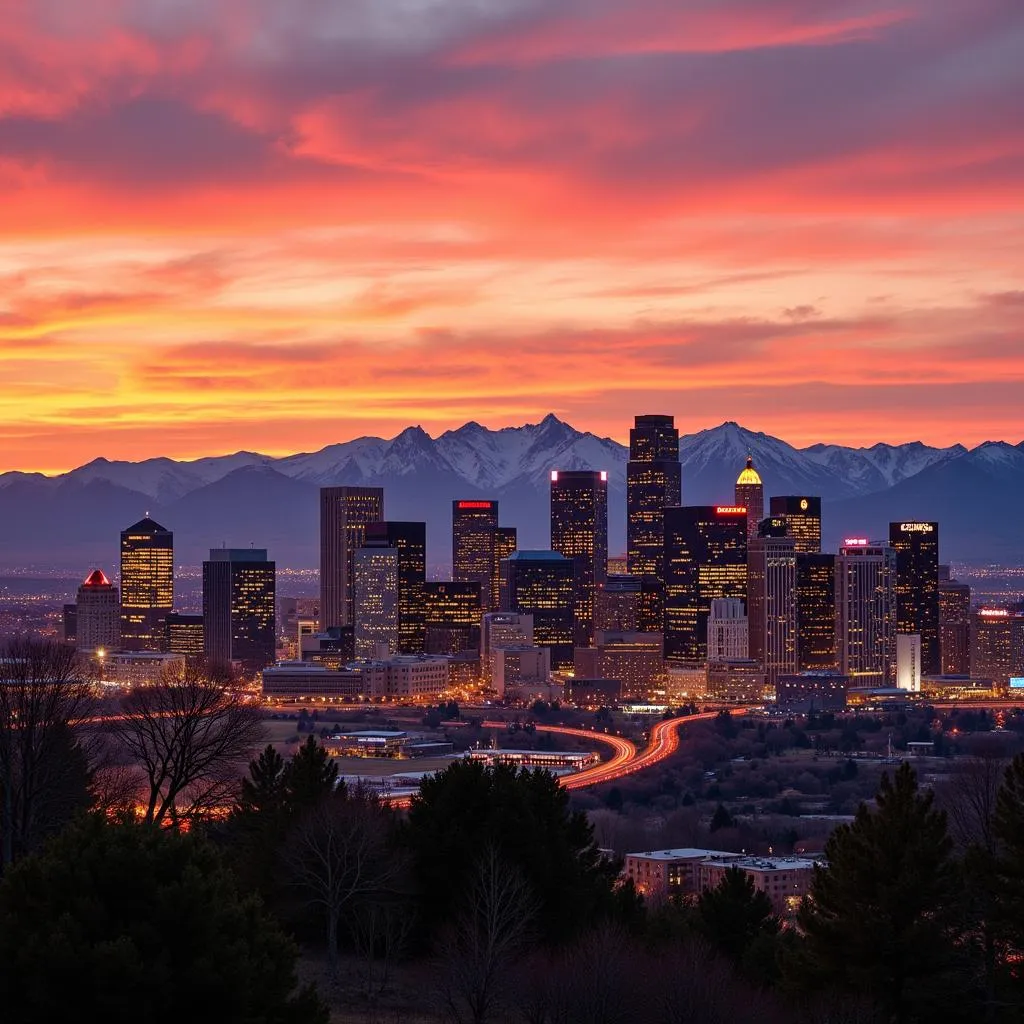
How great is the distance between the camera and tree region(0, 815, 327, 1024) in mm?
22406

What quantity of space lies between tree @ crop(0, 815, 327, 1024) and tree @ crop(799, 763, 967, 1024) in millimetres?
11461

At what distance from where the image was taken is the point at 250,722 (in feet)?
160

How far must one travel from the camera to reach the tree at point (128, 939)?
882 inches

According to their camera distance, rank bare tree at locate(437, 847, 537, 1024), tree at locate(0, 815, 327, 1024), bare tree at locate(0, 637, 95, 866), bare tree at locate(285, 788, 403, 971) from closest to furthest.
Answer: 1. tree at locate(0, 815, 327, 1024)
2. bare tree at locate(437, 847, 537, 1024)
3. bare tree at locate(285, 788, 403, 971)
4. bare tree at locate(0, 637, 95, 866)

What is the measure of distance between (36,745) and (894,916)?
17.6 metres

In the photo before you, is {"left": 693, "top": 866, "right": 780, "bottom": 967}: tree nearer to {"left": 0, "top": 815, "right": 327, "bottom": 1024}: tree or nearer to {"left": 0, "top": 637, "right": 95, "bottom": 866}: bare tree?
{"left": 0, "top": 637, "right": 95, "bottom": 866}: bare tree

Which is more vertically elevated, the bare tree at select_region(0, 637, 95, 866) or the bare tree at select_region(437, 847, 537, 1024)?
the bare tree at select_region(0, 637, 95, 866)

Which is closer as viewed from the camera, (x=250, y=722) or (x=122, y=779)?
(x=250, y=722)

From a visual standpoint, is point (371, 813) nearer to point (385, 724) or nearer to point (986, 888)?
point (986, 888)

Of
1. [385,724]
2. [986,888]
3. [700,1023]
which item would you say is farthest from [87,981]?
[385,724]

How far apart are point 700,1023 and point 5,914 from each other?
397 inches

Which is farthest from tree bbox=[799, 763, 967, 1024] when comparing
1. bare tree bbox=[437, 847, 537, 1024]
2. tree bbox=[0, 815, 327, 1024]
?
tree bbox=[0, 815, 327, 1024]

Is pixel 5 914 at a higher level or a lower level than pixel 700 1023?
higher

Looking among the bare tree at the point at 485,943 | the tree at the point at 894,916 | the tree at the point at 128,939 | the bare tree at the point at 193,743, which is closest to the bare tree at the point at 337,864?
the bare tree at the point at 485,943
